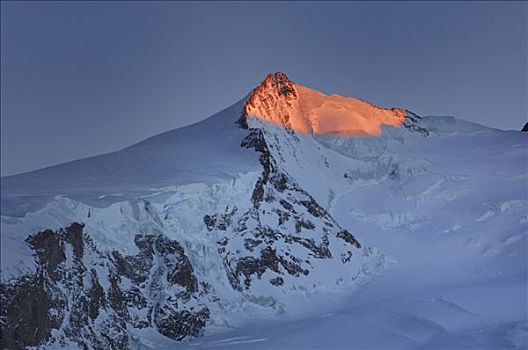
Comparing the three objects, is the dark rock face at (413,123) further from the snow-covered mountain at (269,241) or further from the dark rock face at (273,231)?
the dark rock face at (273,231)

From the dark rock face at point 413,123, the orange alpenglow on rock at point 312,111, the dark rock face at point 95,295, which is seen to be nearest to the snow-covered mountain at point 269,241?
the dark rock face at point 95,295

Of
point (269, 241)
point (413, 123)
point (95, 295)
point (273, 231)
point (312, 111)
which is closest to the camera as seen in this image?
point (95, 295)

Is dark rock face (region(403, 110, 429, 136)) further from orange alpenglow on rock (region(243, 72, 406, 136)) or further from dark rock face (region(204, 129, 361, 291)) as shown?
dark rock face (region(204, 129, 361, 291))

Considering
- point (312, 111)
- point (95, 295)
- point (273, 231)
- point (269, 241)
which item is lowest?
point (95, 295)

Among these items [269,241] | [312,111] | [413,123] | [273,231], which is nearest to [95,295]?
[269,241]

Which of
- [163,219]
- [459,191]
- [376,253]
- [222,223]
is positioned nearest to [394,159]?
[459,191]

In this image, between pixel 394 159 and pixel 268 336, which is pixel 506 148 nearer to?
pixel 394 159

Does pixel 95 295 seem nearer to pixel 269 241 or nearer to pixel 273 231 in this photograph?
pixel 269 241
